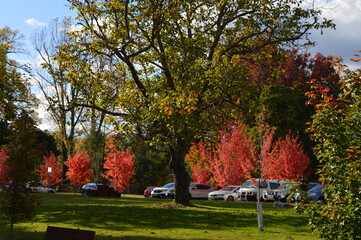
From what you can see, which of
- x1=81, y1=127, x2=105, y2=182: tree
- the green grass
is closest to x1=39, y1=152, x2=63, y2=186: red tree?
x1=81, y1=127, x2=105, y2=182: tree

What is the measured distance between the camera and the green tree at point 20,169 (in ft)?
48.4

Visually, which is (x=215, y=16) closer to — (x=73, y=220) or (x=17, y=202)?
(x=73, y=220)

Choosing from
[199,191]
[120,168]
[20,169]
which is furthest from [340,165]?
[120,168]

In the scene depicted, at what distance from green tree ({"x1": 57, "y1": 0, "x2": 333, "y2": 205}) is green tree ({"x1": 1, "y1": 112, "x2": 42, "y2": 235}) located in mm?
5100

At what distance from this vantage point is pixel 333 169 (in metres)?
8.47

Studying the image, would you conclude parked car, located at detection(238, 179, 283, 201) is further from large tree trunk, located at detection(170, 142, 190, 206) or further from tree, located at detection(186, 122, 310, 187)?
large tree trunk, located at detection(170, 142, 190, 206)

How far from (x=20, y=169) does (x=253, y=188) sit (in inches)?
910

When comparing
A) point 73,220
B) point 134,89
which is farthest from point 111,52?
point 73,220

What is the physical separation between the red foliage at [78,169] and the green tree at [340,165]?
141ft

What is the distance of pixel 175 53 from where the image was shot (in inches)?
853

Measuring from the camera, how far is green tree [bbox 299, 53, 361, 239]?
8.08 metres

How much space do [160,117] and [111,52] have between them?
477cm

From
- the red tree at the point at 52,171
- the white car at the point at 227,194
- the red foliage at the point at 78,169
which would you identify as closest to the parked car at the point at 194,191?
the white car at the point at 227,194

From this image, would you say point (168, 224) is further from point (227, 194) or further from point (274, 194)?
point (227, 194)
